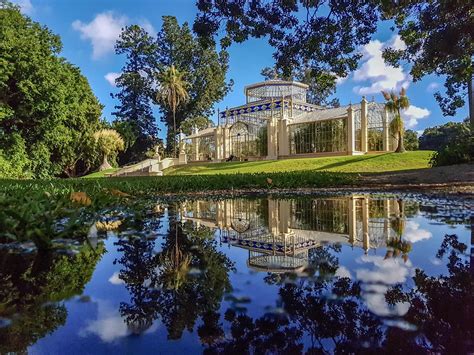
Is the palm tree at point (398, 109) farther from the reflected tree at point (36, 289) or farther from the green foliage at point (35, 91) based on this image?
the reflected tree at point (36, 289)

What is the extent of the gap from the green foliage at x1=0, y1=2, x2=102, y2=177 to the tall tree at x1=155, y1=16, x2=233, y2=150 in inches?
669

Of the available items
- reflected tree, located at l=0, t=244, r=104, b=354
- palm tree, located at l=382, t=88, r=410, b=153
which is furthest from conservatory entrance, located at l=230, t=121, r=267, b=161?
reflected tree, located at l=0, t=244, r=104, b=354

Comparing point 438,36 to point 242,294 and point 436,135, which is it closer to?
point 242,294

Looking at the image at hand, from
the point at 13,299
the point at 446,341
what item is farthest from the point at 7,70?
the point at 446,341

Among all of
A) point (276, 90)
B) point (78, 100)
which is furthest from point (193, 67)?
point (78, 100)

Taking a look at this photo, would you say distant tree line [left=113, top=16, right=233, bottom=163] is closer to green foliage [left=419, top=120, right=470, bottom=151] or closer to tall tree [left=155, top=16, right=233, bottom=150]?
tall tree [left=155, top=16, right=233, bottom=150]

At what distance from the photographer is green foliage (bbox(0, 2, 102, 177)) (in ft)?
77.0

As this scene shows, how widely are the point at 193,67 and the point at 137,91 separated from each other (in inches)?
311

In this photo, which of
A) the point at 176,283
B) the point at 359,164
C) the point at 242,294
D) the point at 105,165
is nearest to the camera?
the point at 242,294

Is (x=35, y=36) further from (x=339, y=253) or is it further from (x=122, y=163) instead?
(x=339, y=253)

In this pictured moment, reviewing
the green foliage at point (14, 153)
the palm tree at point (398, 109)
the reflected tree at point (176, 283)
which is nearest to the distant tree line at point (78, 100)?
the green foliage at point (14, 153)

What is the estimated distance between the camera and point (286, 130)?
32625 millimetres

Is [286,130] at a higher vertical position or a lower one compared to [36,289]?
higher

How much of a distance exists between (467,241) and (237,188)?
9776 millimetres
